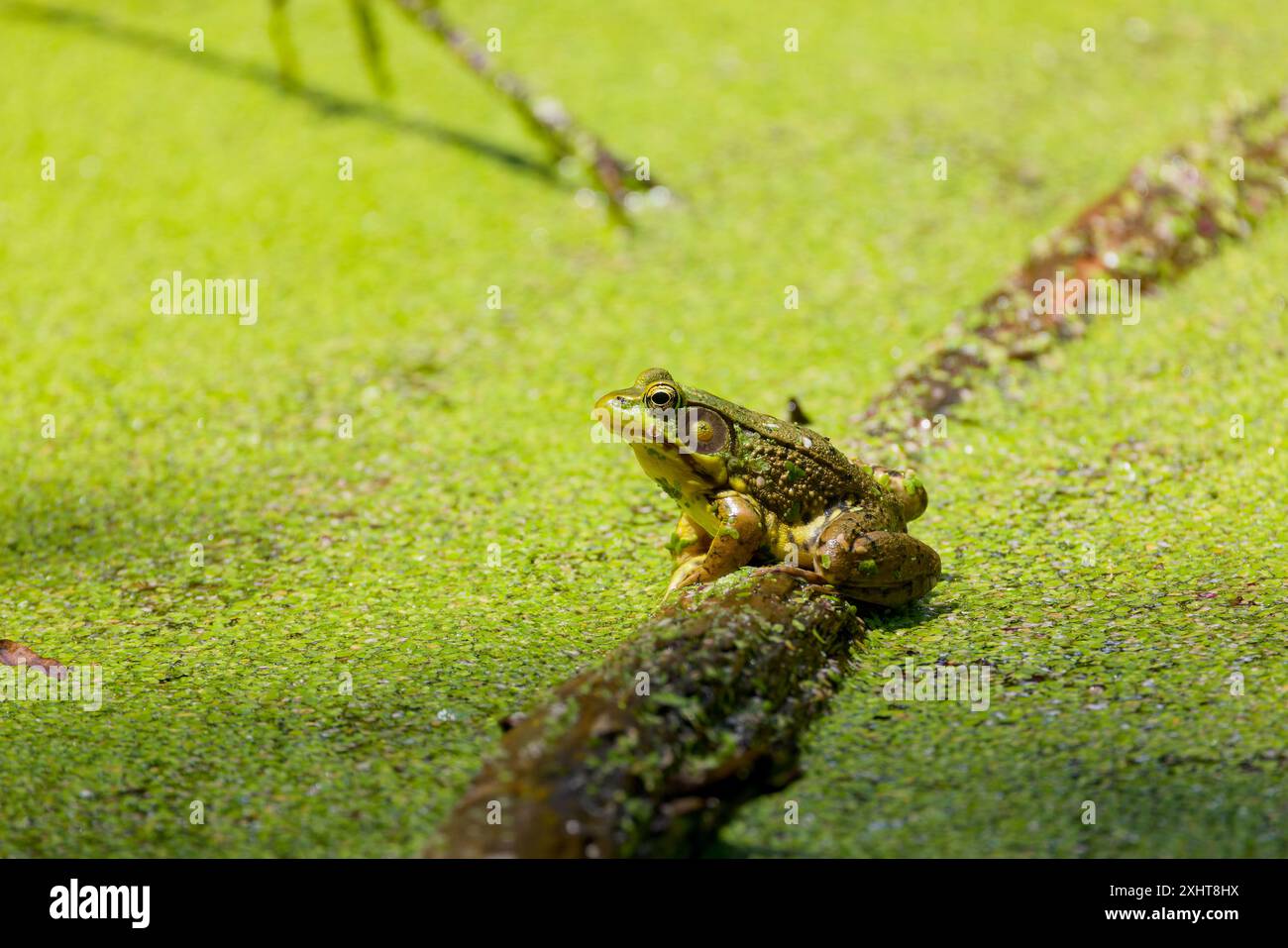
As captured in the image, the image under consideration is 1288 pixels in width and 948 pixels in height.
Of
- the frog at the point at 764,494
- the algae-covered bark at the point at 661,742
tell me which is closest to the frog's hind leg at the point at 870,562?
the frog at the point at 764,494

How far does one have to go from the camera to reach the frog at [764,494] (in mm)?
3189

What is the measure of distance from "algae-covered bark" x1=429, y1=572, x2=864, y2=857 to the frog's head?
0.41 metres

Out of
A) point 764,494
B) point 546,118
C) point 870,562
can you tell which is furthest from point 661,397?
point 546,118

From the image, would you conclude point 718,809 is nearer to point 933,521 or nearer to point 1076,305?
point 933,521

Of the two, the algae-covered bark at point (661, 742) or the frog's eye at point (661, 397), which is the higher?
the frog's eye at point (661, 397)

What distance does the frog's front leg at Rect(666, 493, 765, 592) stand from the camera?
126 inches

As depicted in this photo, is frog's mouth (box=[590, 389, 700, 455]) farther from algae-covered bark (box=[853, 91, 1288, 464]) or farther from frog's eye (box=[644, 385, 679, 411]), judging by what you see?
algae-covered bark (box=[853, 91, 1288, 464])

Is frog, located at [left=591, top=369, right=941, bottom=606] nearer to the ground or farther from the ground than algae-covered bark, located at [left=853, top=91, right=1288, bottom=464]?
nearer to the ground

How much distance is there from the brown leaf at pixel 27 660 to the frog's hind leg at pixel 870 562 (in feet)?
6.28

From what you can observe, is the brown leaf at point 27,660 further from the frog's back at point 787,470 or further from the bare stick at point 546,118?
the bare stick at point 546,118

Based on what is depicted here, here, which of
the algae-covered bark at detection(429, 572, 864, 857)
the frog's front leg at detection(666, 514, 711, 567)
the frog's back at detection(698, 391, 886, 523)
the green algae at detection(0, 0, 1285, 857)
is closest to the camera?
the algae-covered bark at detection(429, 572, 864, 857)

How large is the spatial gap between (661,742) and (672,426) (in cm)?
98

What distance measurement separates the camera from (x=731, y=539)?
126 inches

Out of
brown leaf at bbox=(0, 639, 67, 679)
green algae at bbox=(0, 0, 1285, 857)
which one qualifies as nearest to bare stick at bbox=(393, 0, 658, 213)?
green algae at bbox=(0, 0, 1285, 857)
